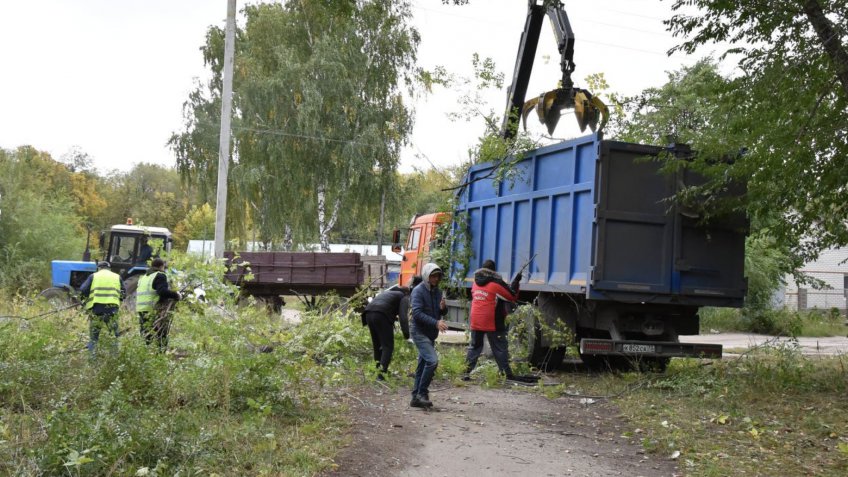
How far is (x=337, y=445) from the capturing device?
6621 mm

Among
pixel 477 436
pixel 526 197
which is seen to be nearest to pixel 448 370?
pixel 526 197

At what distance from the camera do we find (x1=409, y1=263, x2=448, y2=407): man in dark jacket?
879 cm

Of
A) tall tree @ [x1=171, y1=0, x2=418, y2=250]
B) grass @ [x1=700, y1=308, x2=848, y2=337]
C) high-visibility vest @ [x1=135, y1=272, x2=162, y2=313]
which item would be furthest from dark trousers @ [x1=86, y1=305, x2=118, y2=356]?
tall tree @ [x1=171, y1=0, x2=418, y2=250]

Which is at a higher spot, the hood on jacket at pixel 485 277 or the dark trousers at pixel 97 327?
the hood on jacket at pixel 485 277

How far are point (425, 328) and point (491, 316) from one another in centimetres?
209

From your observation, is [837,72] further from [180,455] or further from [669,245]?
[180,455]

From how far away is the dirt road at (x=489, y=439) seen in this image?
20.4ft

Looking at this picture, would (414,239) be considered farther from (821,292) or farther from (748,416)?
(821,292)

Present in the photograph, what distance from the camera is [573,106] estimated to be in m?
12.7

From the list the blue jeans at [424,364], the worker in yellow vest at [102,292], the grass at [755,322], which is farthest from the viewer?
the grass at [755,322]

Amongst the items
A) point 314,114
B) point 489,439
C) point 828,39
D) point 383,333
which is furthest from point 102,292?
point 314,114

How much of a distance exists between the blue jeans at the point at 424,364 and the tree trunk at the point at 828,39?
5103 mm

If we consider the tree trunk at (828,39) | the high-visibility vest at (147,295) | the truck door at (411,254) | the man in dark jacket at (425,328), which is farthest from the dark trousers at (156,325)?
the tree trunk at (828,39)

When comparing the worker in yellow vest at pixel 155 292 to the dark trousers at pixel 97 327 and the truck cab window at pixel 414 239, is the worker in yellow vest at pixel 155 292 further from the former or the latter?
the truck cab window at pixel 414 239
